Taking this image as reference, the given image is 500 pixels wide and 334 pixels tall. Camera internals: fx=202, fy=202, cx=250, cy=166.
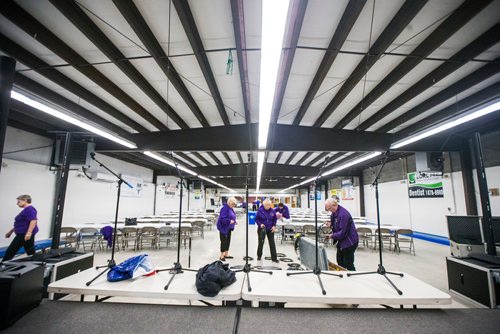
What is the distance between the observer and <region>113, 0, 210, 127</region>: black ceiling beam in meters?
2.48

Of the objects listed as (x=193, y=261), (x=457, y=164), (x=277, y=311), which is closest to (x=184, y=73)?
(x=277, y=311)

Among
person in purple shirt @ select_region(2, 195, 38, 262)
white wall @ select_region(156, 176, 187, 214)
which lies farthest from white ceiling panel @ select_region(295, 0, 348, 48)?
white wall @ select_region(156, 176, 187, 214)

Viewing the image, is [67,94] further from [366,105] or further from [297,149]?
[366,105]

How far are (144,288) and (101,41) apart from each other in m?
3.41

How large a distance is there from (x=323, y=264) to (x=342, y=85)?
137 inches

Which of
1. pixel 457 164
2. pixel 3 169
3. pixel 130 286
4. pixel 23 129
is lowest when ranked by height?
pixel 130 286

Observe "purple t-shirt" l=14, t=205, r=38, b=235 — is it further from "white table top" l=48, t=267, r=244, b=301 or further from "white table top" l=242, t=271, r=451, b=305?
"white table top" l=242, t=271, r=451, b=305

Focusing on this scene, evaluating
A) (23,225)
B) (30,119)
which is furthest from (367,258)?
(30,119)

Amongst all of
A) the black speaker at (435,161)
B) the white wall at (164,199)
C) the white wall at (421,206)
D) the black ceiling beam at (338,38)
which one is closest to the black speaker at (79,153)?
the black ceiling beam at (338,38)

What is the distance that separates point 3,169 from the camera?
5.39 metres

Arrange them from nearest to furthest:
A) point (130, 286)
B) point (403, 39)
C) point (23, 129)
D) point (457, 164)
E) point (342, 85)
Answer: point (130, 286), point (403, 39), point (342, 85), point (23, 129), point (457, 164)

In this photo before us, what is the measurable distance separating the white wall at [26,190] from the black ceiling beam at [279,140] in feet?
9.82

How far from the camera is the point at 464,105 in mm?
4586

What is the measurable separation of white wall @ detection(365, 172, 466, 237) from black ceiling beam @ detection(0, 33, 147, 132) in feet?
36.5
